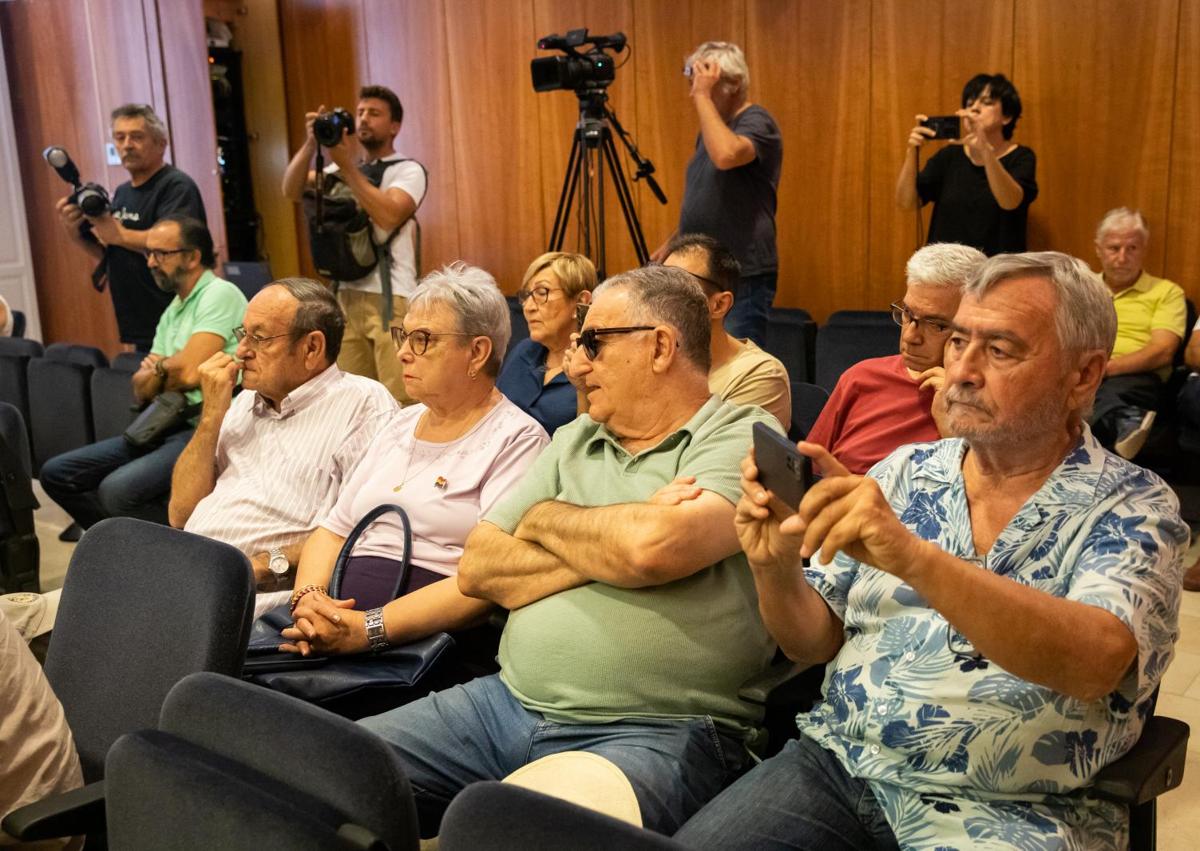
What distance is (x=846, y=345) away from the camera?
4.40 m

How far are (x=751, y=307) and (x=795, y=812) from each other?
8.32ft

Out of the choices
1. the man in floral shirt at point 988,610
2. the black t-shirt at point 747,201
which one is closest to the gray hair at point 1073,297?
the man in floral shirt at point 988,610

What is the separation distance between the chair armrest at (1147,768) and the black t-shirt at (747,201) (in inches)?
103

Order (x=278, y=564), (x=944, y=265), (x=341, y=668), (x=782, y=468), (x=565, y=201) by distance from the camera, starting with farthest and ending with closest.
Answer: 1. (x=565, y=201)
2. (x=278, y=564)
3. (x=944, y=265)
4. (x=341, y=668)
5. (x=782, y=468)

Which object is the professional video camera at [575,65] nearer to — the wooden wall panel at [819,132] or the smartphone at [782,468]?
the wooden wall panel at [819,132]

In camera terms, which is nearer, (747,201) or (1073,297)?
(1073,297)

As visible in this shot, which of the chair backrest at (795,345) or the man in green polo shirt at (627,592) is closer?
the man in green polo shirt at (627,592)

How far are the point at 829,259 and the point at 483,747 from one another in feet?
13.4

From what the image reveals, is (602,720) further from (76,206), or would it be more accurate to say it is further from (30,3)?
(30,3)

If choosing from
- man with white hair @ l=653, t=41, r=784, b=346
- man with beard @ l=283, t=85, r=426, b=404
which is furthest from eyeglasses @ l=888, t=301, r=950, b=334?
man with beard @ l=283, t=85, r=426, b=404

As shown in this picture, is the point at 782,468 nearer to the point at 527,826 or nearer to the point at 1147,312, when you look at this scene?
the point at 527,826

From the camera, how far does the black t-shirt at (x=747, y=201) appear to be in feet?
13.1

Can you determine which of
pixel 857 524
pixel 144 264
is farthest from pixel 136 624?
pixel 144 264

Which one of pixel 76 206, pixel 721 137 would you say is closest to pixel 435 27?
pixel 76 206
